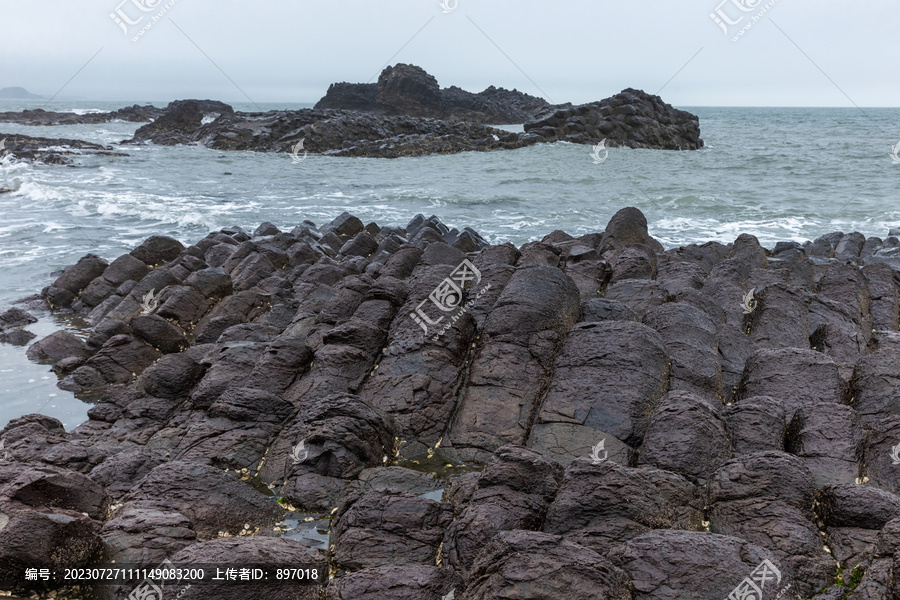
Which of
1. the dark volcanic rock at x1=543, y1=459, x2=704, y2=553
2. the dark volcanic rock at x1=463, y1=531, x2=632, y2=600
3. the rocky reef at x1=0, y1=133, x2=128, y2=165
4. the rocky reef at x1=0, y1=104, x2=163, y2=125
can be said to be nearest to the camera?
the dark volcanic rock at x1=463, y1=531, x2=632, y2=600

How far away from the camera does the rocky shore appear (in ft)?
16.7

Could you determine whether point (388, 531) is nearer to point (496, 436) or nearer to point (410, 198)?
point (496, 436)

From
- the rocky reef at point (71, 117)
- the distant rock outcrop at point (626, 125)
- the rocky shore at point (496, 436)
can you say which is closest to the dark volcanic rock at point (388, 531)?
the rocky shore at point (496, 436)

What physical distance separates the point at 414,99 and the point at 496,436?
3403 inches

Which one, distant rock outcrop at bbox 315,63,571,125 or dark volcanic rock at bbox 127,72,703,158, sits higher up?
distant rock outcrop at bbox 315,63,571,125

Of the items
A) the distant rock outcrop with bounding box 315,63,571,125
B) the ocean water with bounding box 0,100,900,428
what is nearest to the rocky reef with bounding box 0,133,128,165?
the ocean water with bounding box 0,100,900,428

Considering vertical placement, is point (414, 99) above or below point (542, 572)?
above

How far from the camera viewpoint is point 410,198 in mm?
32281

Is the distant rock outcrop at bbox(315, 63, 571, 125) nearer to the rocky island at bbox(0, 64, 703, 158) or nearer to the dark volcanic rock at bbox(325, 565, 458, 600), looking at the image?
the rocky island at bbox(0, 64, 703, 158)

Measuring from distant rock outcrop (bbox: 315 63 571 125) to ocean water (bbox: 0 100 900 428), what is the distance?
3869cm

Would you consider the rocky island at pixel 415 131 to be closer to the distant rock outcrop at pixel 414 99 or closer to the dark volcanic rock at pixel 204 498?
the distant rock outcrop at pixel 414 99

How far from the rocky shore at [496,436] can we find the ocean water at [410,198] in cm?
313

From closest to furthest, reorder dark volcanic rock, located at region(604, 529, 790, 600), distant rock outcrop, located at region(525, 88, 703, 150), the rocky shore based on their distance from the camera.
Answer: dark volcanic rock, located at region(604, 529, 790, 600) < the rocky shore < distant rock outcrop, located at region(525, 88, 703, 150)

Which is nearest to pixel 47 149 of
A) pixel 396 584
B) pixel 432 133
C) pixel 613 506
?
pixel 432 133
